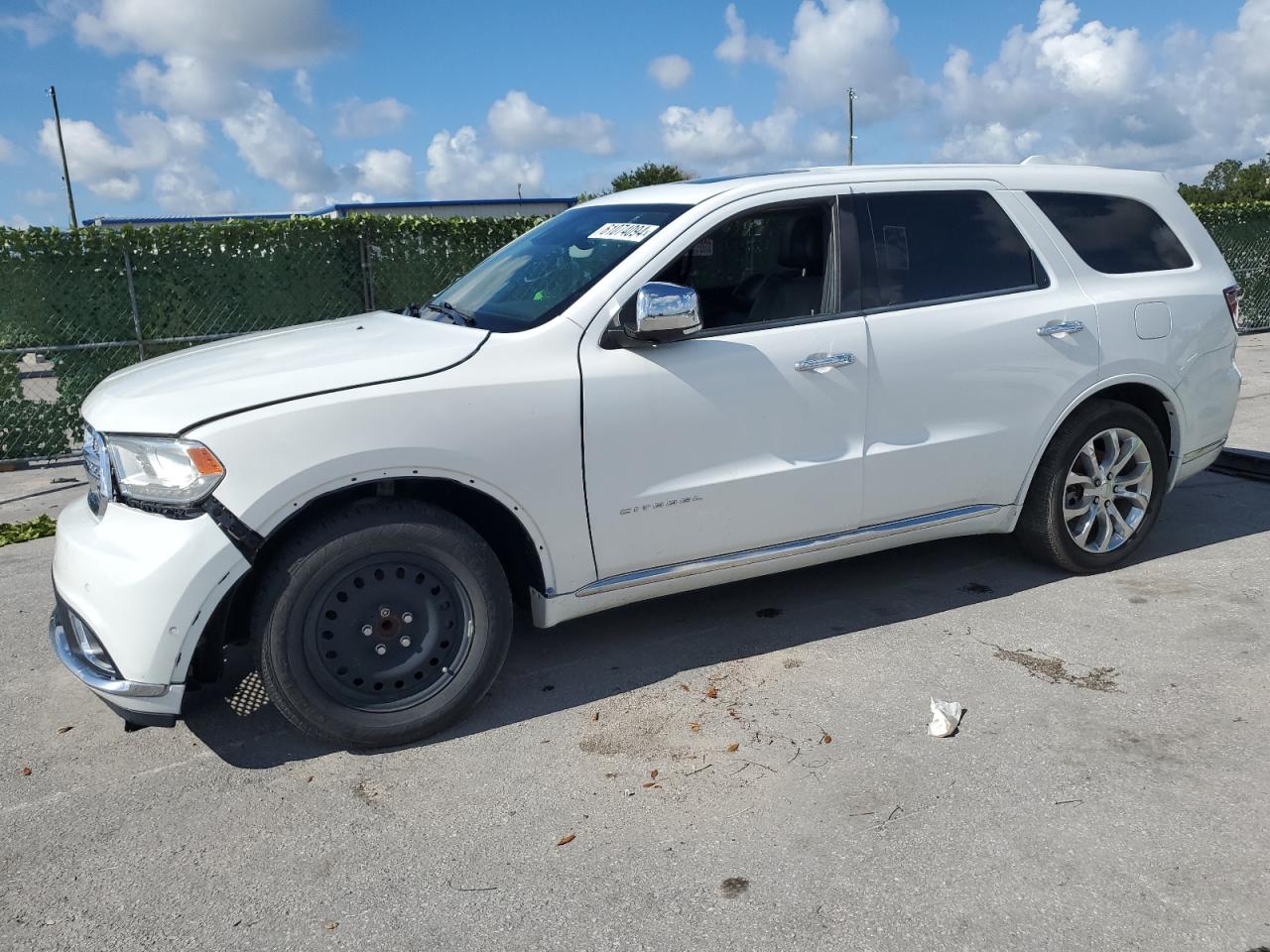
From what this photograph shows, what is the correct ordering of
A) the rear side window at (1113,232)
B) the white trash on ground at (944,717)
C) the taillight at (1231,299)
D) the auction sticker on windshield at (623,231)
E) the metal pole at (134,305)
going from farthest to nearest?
the metal pole at (134,305) → the taillight at (1231,299) → the rear side window at (1113,232) → the auction sticker on windshield at (623,231) → the white trash on ground at (944,717)

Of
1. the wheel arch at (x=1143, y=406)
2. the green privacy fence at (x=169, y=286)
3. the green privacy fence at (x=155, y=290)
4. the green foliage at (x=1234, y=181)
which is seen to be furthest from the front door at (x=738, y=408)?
the green foliage at (x=1234, y=181)

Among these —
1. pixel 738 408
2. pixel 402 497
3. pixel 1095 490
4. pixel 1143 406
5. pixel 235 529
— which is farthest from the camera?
pixel 1143 406

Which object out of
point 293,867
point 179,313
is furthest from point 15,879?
point 179,313

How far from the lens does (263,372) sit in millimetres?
3465

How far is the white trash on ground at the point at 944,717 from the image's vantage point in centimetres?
359

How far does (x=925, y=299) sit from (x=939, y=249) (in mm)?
269

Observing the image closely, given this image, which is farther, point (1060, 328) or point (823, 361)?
point (1060, 328)

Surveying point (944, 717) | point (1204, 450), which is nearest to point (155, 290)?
point (944, 717)

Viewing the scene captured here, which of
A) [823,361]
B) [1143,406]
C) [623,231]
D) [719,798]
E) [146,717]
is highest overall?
[623,231]

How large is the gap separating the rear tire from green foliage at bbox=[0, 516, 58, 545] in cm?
570

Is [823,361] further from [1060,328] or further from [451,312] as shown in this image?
[451,312]

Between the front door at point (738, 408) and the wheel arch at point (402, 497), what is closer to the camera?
the wheel arch at point (402, 497)

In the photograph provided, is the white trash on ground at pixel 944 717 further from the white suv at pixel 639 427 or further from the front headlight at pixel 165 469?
the front headlight at pixel 165 469

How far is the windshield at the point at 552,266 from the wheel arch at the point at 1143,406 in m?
2.00
